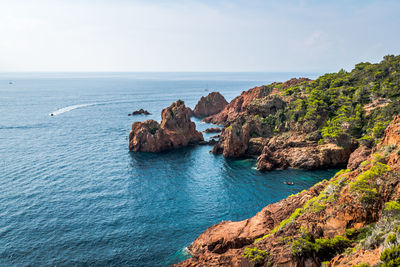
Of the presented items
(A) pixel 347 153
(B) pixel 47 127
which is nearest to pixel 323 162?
(A) pixel 347 153

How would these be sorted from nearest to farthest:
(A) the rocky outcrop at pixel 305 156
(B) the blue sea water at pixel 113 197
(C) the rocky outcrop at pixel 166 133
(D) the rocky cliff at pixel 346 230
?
(D) the rocky cliff at pixel 346 230, (B) the blue sea water at pixel 113 197, (A) the rocky outcrop at pixel 305 156, (C) the rocky outcrop at pixel 166 133

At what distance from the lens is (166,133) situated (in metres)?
100

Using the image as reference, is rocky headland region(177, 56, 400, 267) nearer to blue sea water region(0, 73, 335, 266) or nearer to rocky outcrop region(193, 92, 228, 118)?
blue sea water region(0, 73, 335, 266)

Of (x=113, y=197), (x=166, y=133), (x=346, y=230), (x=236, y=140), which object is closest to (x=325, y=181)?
(x=346, y=230)

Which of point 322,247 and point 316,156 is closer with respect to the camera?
point 322,247

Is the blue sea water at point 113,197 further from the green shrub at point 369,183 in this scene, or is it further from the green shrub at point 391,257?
the green shrub at point 391,257

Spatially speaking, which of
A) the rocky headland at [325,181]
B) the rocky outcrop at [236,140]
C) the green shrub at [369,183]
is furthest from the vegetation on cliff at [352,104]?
the green shrub at [369,183]

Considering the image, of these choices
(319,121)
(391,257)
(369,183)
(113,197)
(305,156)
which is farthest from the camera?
(319,121)

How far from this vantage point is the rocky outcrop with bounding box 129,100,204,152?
96.1 m

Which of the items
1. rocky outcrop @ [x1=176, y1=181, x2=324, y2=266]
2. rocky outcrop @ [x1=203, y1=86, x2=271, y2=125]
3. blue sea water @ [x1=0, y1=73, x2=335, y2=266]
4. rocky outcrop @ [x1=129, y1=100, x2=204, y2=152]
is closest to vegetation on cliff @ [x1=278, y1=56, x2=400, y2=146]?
blue sea water @ [x1=0, y1=73, x2=335, y2=266]

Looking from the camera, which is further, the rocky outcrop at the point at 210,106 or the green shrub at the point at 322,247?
the rocky outcrop at the point at 210,106

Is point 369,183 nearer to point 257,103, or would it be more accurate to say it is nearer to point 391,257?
point 391,257

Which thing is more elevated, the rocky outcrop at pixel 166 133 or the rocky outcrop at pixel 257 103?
the rocky outcrop at pixel 257 103

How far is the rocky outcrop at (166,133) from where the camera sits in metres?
96.1
